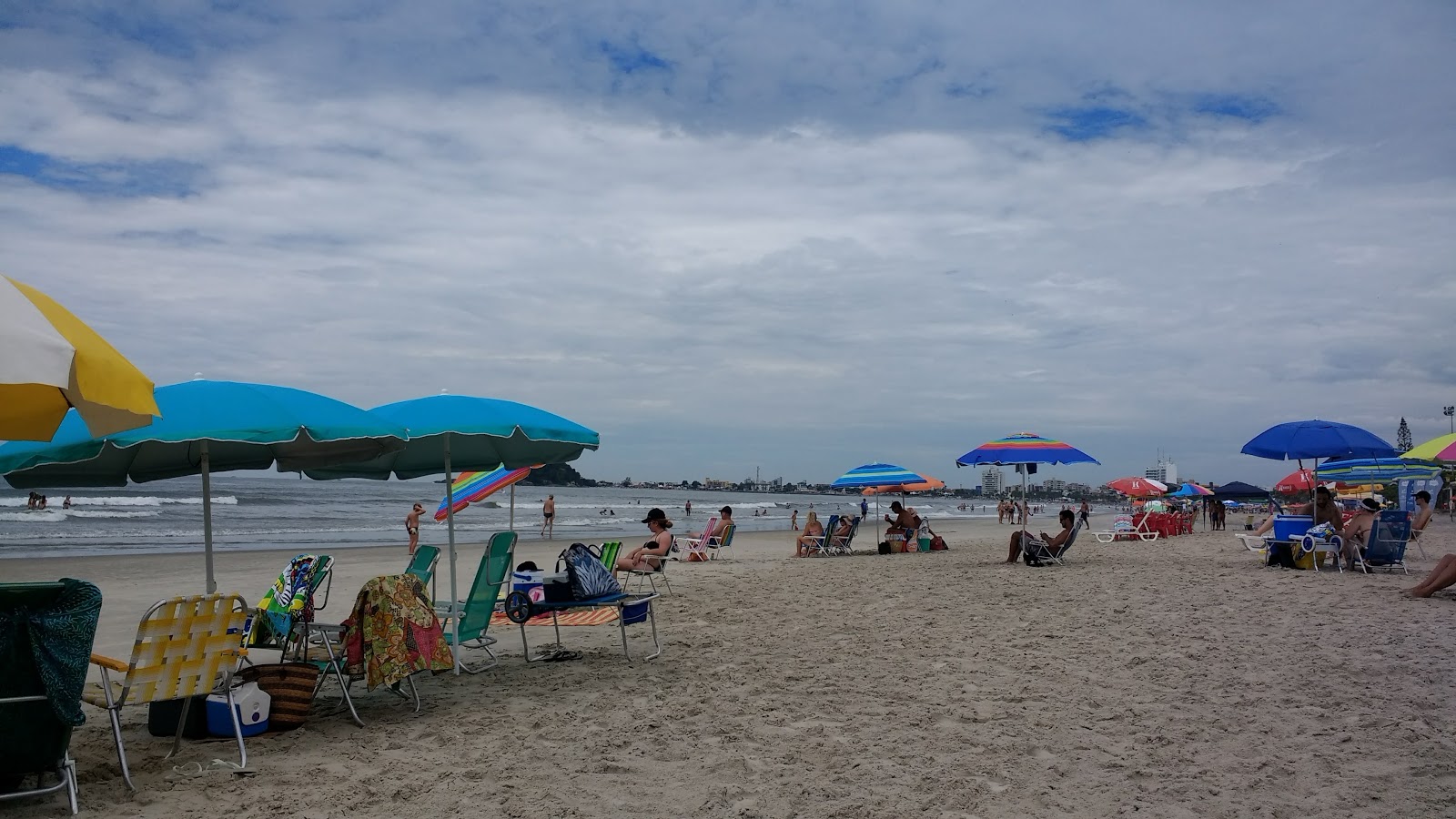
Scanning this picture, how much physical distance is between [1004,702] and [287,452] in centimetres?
440

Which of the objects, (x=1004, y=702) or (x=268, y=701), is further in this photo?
(x=1004, y=702)

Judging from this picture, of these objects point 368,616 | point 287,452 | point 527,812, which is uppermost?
point 287,452

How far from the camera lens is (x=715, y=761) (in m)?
4.54

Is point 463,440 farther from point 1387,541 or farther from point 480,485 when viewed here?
point 1387,541

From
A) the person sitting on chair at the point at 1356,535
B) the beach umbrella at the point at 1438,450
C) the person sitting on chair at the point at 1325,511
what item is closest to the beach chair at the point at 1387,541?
the person sitting on chair at the point at 1356,535

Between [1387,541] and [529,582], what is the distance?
33.8ft

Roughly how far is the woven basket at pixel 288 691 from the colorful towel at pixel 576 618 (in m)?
3.65

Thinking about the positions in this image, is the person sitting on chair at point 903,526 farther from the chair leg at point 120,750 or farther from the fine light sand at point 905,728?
the chair leg at point 120,750

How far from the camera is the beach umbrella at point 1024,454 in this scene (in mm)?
14961

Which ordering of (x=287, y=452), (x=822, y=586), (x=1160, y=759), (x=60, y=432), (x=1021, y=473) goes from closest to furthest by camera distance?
(x=1160, y=759), (x=60, y=432), (x=287, y=452), (x=822, y=586), (x=1021, y=473)

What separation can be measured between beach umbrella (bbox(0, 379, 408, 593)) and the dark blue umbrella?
452 inches

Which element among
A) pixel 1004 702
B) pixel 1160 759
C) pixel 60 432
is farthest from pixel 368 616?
pixel 1160 759

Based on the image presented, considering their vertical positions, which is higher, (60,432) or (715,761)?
(60,432)

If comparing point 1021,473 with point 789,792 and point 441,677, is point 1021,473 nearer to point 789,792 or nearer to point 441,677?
point 441,677
